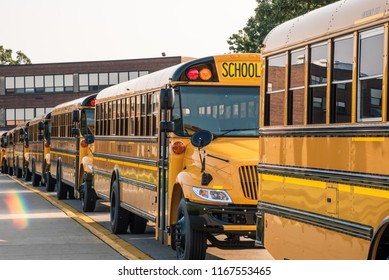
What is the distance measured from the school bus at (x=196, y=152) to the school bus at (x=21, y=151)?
82.5 ft

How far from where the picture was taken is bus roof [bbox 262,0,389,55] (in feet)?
22.3

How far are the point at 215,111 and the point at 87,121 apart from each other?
1056 cm

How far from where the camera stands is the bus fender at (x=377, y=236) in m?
6.31

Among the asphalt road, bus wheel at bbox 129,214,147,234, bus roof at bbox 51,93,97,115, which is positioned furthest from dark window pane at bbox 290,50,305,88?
bus roof at bbox 51,93,97,115

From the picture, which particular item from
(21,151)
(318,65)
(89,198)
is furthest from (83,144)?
(21,151)

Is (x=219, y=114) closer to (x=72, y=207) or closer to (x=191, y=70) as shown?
(x=191, y=70)

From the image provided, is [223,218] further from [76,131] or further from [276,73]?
[76,131]

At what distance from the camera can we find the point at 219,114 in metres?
12.0

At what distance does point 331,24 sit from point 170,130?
4.50 m

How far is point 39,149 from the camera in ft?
108

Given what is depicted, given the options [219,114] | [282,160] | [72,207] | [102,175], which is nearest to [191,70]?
[219,114]

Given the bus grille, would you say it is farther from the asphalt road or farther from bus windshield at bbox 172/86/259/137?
the asphalt road

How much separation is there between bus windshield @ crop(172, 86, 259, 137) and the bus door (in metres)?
0.22

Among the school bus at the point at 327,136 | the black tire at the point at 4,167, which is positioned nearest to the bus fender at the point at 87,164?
the school bus at the point at 327,136
